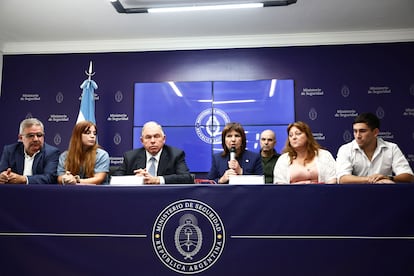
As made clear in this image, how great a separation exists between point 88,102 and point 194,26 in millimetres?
1520

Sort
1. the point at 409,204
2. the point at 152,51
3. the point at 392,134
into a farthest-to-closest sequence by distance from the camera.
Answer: the point at 152,51 < the point at 392,134 < the point at 409,204

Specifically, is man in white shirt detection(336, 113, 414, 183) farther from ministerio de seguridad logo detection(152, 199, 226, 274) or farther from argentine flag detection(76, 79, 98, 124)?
argentine flag detection(76, 79, 98, 124)

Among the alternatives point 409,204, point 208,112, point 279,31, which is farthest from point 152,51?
point 409,204

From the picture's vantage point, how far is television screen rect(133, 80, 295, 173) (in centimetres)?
455

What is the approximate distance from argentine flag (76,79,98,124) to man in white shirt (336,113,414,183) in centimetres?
295

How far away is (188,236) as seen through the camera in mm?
2000

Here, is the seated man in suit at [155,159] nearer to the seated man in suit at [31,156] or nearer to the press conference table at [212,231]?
the seated man in suit at [31,156]

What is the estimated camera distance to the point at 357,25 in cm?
447

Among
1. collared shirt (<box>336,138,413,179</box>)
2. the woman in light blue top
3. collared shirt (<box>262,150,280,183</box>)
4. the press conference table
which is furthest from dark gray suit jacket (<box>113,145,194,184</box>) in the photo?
collared shirt (<box>336,138,413,179</box>)

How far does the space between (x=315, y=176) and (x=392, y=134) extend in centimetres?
228

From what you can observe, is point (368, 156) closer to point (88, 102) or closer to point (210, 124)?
point (210, 124)

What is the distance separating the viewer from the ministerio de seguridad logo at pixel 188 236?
6.47ft

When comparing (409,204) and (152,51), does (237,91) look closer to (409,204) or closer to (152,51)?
(152,51)

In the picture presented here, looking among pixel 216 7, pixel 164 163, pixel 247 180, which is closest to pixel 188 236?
pixel 247 180
